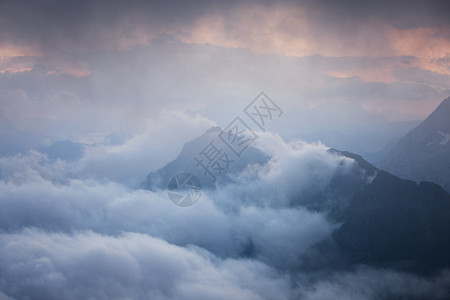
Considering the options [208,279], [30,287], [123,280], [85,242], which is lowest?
[208,279]

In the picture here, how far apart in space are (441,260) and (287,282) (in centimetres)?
9390

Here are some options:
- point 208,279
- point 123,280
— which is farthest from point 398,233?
point 123,280

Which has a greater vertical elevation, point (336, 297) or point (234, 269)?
point (234, 269)

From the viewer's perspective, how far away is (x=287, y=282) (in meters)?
158

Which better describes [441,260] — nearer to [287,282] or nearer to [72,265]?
[287,282]

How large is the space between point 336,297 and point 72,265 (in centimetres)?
17679

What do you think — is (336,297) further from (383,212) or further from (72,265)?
(72,265)

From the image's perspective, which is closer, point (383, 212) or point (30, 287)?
point (30, 287)

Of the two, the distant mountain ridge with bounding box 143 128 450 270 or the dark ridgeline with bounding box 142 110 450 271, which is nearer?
the dark ridgeline with bounding box 142 110 450 271

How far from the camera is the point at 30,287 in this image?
473 feet

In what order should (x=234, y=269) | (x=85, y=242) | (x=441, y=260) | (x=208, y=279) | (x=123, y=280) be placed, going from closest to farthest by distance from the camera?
(x=441, y=260) → (x=123, y=280) → (x=208, y=279) → (x=234, y=269) → (x=85, y=242)

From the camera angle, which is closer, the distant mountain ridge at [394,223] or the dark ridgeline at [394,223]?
the dark ridgeline at [394,223]

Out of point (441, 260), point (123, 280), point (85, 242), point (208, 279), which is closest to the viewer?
point (441, 260)

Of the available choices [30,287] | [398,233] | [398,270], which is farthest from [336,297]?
[30,287]
